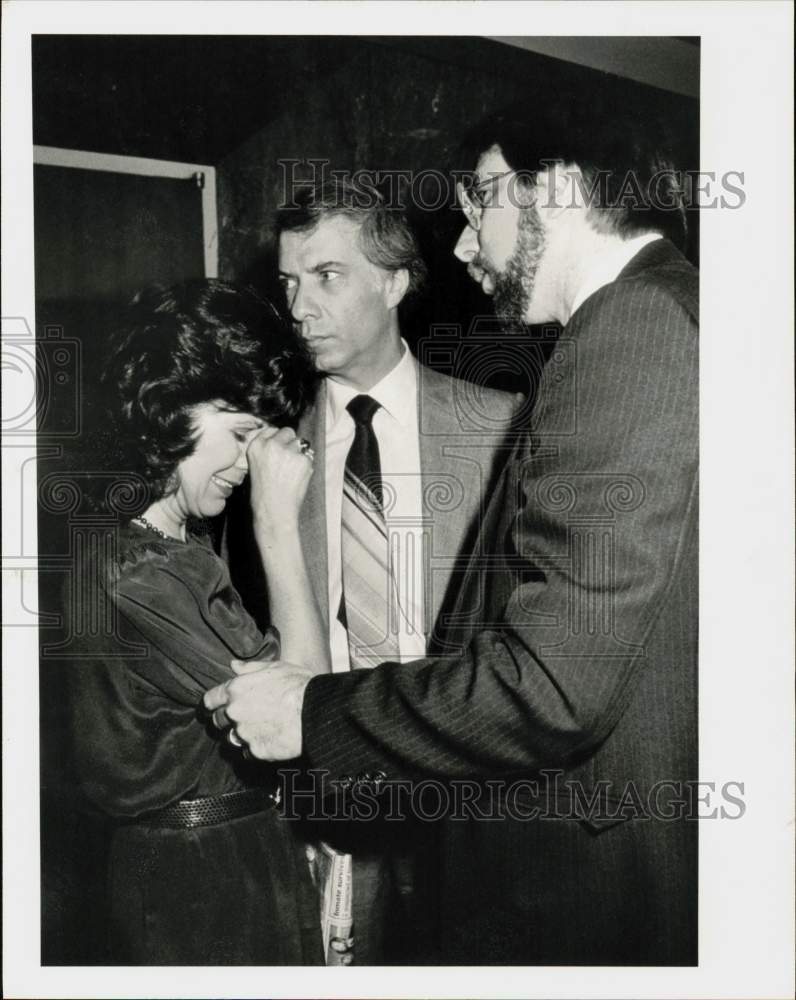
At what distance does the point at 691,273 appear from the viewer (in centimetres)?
171

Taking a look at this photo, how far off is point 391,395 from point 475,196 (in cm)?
37

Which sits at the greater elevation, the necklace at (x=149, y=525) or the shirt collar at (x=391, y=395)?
the shirt collar at (x=391, y=395)

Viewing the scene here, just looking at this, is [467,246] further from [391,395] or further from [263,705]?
[263,705]

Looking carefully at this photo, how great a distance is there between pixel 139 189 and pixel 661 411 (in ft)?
3.22

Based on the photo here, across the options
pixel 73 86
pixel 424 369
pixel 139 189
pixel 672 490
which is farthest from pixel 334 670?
pixel 73 86

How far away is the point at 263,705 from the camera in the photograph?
5.54 feet

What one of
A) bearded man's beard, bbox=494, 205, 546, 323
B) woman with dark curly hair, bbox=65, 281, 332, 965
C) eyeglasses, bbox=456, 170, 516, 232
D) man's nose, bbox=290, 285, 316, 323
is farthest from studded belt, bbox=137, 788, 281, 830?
eyeglasses, bbox=456, 170, 516, 232

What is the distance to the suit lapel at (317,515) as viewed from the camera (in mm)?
1720

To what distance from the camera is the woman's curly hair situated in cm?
170

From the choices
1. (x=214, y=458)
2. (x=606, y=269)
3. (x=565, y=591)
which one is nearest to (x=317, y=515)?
(x=214, y=458)

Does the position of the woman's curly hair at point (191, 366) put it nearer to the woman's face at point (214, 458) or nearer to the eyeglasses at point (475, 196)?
the woman's face at point (214, 458)

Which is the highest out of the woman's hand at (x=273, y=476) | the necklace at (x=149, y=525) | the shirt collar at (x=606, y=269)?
the shirt collar at (x=606, y=269)

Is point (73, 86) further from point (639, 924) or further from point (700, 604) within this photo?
point (639, 924)

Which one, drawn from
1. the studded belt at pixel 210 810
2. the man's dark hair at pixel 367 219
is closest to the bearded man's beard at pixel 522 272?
the man's dark hair at pixel 367 219
